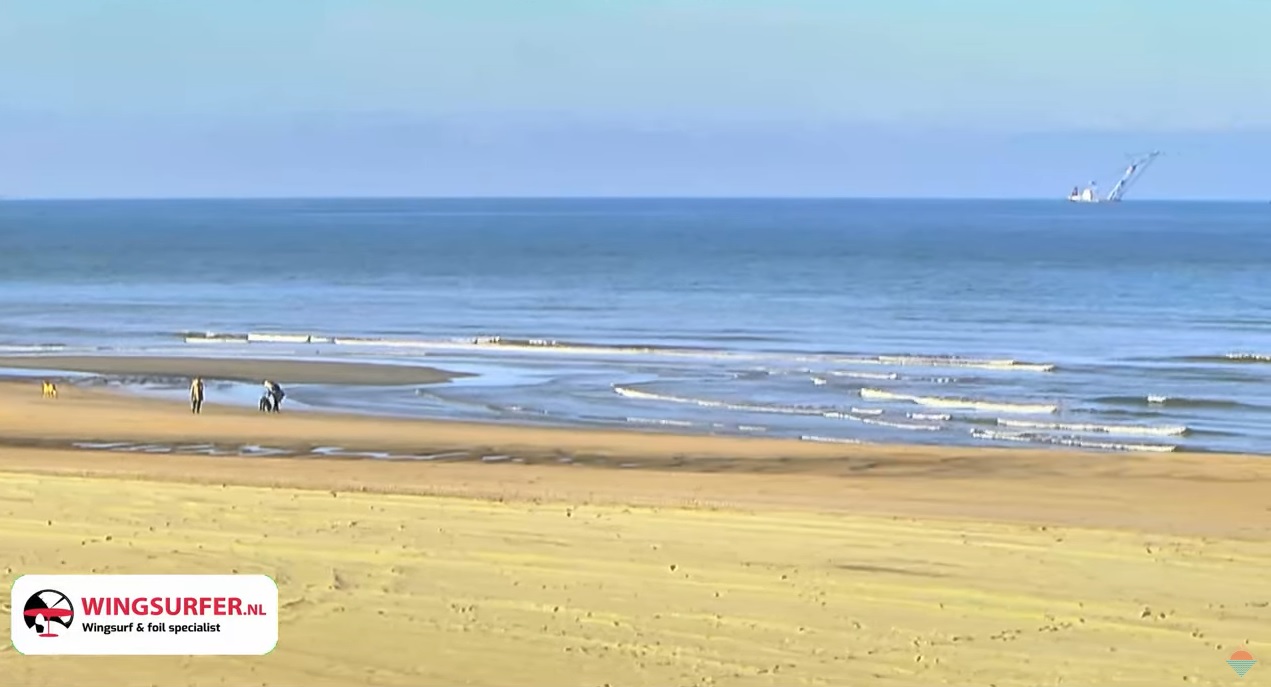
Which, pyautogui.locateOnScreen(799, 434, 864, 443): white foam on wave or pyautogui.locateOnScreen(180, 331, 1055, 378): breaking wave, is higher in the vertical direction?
pyautogui.locateOnScreen(180, 331, 1055, 378): breaking wave

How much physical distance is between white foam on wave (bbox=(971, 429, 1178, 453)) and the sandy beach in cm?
355

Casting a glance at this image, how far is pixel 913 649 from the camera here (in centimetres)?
1037

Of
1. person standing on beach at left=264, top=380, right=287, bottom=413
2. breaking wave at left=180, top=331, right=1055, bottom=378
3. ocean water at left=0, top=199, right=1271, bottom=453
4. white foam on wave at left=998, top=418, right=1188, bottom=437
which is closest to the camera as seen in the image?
white foam on wave at left=998, top=418, right=1188, bottom=437

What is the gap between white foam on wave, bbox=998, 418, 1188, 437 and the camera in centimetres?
2845

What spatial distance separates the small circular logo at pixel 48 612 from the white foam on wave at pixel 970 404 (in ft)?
75.6

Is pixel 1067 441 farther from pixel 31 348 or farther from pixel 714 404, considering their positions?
pixel 31 348

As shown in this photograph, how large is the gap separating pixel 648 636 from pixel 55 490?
8.07 m

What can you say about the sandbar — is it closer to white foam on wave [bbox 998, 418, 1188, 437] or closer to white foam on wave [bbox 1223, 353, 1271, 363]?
white foam on wave [bbox 998, 418, 1188, 437]

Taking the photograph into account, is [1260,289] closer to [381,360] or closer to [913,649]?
[381,360]

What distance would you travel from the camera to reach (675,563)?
1303 centimetres

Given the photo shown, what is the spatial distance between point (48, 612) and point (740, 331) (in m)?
42.2

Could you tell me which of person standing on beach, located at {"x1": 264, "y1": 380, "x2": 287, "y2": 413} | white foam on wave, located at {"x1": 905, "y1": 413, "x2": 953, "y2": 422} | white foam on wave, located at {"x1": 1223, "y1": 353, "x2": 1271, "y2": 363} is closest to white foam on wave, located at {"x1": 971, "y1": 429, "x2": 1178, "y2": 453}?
white foam on wave, located at {"x1": 905, "y1": 413, "x2": 953, "y2": 422}

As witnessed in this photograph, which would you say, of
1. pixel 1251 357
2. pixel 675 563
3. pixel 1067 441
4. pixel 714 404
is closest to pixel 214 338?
pixel 714 404

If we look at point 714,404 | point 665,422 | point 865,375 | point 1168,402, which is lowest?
point 665,422
